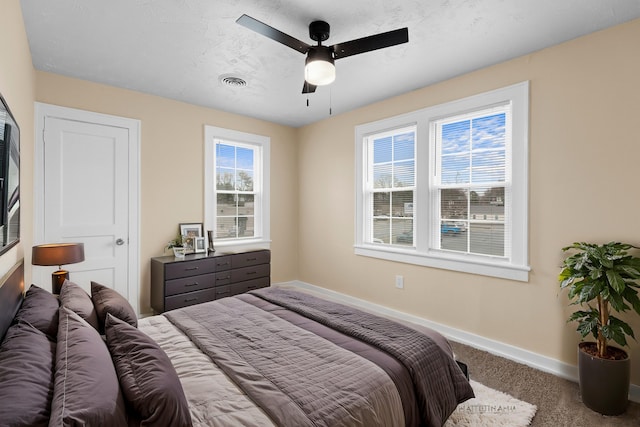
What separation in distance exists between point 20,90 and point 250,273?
2.79 meters

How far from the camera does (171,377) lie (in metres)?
1.15

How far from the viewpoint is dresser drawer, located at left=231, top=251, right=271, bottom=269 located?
3982 millimetres

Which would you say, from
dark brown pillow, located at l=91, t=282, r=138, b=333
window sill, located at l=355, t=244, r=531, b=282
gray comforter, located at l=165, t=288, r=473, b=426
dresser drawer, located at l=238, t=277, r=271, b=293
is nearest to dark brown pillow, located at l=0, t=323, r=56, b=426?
dark brown pillow, located at l=91, t=282, r=138, b=333

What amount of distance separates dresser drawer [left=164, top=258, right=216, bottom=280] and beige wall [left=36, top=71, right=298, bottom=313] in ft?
1.47

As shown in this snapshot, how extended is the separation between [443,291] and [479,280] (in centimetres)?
40

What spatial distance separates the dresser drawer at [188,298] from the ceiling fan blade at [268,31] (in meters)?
2.79

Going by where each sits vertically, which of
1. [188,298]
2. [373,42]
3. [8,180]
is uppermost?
[373,42]

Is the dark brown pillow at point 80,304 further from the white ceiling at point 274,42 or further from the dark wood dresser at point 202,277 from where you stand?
the white ceiling at point 274,42

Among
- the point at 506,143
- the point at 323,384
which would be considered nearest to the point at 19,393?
the point at 323,384

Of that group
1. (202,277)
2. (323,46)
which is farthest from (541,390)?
(202,277)

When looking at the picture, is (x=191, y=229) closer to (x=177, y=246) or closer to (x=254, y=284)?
(x=177, y=246)

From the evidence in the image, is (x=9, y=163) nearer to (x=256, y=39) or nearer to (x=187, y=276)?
(x=256, y=39)

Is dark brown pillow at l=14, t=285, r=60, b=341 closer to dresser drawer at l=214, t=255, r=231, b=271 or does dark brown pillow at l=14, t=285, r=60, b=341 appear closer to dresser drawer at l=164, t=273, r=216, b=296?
dresser drawer at l=164, t=273, r=216, b=296

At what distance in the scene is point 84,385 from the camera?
0.98 m
